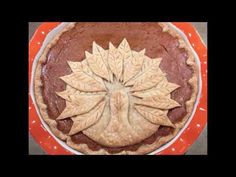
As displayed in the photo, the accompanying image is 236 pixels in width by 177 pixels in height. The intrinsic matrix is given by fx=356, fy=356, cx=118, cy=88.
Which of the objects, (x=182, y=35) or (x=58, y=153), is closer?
(x=58, y=153)

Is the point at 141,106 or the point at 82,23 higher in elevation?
the point at 82,23

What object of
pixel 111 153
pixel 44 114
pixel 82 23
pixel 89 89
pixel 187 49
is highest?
pixel 82 23

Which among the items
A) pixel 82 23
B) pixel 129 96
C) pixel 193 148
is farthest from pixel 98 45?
pixel 193 148

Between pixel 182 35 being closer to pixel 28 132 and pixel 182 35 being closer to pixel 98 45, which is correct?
pixel 98 45

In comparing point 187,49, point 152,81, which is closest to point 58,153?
point 152,81

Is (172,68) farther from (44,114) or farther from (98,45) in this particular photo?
(44,114)

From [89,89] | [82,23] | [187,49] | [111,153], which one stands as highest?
[82,23]
